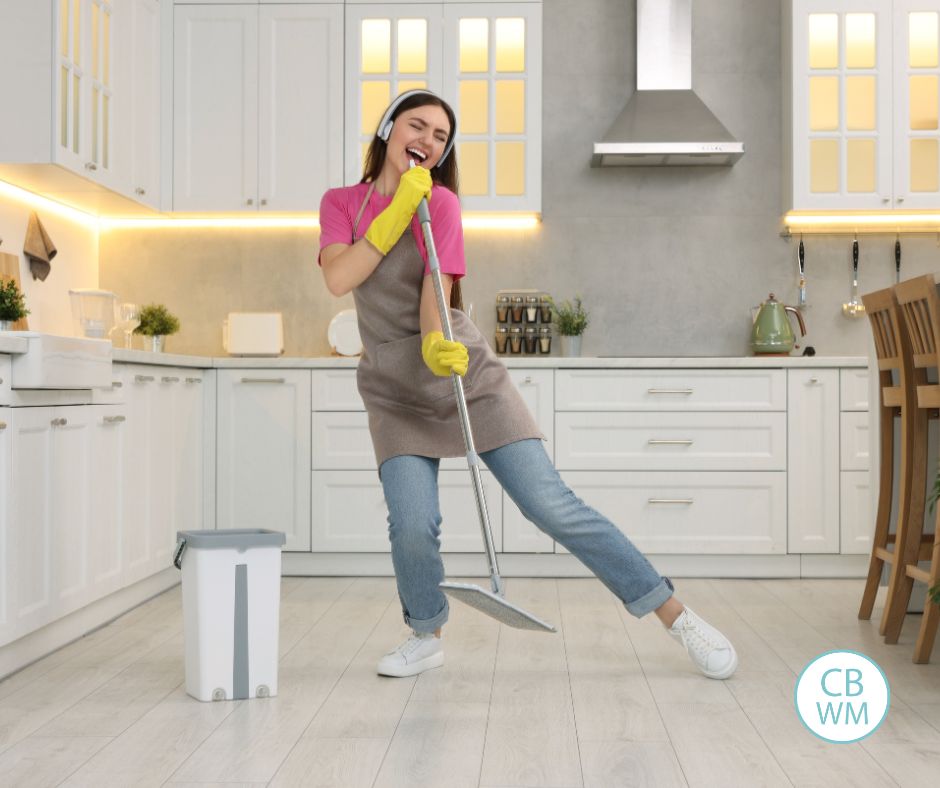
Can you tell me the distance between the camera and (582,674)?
8.64ft

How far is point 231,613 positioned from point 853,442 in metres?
2.55

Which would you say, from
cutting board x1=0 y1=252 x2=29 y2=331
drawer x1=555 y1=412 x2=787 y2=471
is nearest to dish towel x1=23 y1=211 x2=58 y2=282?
cutting board x1=0 y1=252 x2=29 y2=331

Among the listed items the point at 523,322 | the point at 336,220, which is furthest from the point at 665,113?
the point at 336,220

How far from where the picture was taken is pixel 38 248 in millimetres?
4051

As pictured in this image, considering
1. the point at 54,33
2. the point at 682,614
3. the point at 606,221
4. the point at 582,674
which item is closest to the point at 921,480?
the point at 682,614

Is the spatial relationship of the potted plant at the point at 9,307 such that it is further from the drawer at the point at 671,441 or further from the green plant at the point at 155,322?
the drawer at the point at 671,441

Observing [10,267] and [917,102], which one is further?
[917,102]

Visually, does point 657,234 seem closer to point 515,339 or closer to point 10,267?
point 515,339

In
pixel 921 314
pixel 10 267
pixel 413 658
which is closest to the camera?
pixel 413 658

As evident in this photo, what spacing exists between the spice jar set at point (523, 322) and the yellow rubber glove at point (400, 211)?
2.17 metres

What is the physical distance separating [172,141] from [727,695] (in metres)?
3.14

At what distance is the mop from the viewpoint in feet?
7.20

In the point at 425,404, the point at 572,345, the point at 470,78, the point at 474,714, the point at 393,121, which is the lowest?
the point at 474,714

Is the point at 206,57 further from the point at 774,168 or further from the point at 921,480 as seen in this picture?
the point at 921,480
